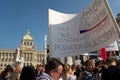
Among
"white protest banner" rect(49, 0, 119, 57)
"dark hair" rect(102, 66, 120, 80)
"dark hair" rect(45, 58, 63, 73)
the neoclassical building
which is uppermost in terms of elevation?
the neoclassical building

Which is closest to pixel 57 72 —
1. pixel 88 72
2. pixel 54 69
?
pixel 54 69

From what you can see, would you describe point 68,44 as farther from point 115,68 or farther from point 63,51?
point 115,68

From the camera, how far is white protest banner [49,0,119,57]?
592cm

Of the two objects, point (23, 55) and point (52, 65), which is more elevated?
point (23, 55)

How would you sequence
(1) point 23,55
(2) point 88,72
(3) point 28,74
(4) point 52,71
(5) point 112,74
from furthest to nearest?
(1) point 23,55 < (2) point 88,72 < (3) point 28,74 < (5) point 112,74 < (4) point 52,71

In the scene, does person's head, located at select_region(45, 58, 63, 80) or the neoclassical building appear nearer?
person's head, located at select_region(45, 58, 63, 80)

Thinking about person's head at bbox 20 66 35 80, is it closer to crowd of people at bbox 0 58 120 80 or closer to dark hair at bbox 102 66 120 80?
crowd of people at bbox 0 58 120 80

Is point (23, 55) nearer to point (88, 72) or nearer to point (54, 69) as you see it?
point (88, 72)

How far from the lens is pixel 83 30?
684cm

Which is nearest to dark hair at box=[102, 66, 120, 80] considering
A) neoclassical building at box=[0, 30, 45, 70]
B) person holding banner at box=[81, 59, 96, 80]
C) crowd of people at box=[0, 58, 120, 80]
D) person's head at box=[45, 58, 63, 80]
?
crowd of people at box=[0, 58, 120, 80]

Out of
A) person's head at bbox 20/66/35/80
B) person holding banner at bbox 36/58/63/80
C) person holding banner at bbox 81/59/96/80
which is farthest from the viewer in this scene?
person holding banner at bbox 81/59/96/80

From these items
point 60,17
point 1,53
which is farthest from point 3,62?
point 60,17

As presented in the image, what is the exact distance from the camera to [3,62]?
119562 millimetres

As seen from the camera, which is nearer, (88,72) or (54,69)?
(54,69)
